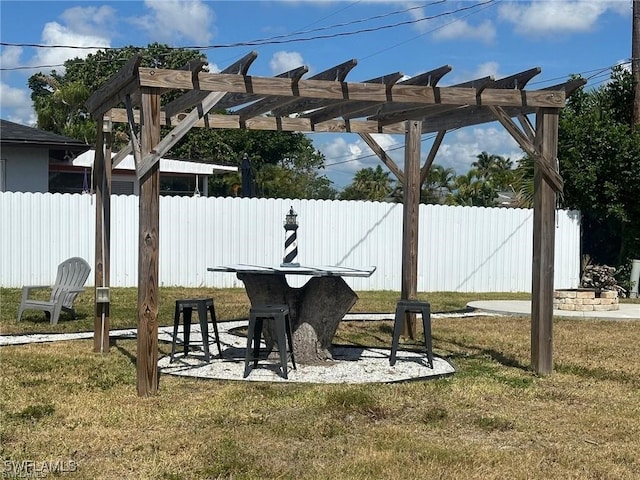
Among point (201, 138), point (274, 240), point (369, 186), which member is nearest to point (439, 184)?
point (369, 186)

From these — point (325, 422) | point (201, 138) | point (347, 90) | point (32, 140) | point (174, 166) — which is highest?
point (201, 138)

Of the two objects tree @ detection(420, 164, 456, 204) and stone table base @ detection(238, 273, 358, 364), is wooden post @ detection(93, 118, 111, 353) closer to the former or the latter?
stone table base @ detection(238, 273, 358, 364)

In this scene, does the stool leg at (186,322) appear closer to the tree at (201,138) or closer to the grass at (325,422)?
the grass at (325,422)

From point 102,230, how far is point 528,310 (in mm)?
7436

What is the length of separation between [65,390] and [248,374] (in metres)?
1.64

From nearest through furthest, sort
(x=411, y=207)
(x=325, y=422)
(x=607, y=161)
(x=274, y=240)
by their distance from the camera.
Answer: (x=325, y=422), (x=411, y=207), (x=274, y=240), (x=607, y=161)

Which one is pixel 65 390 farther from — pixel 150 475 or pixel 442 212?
pixel 442 212

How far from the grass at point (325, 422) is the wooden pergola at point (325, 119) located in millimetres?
598

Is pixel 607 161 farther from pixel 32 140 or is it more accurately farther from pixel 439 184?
pixel 439 184

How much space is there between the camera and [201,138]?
1398 inches

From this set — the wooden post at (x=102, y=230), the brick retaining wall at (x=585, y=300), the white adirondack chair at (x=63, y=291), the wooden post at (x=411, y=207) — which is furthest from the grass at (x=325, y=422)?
the brick retaining wall at (x=585, y=300)

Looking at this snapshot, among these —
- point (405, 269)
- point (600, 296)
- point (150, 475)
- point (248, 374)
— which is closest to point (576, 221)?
point (600, 296)

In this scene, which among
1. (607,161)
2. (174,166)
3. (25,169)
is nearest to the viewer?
(607,161)

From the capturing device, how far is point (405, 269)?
1076 centimetres
